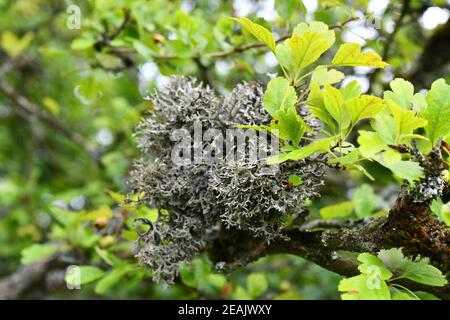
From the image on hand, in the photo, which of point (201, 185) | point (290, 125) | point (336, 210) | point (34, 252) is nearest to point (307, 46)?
point (290, 125)

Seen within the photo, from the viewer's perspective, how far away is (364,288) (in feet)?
3.00

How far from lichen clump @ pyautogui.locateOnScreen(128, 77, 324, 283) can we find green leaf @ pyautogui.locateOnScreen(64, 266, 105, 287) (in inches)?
14.6

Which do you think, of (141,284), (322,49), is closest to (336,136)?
(322,49)

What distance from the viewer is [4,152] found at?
3.83 meters

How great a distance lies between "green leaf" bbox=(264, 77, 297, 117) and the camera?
101 cm

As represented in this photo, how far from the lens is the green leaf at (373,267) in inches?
37.8

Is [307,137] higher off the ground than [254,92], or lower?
lower

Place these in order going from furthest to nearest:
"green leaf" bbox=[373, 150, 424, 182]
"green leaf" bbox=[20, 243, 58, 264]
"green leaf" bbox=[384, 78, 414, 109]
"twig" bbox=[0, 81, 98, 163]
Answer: "twig" bbox=[0, 81, 98, 163] < "green leaf" bbox=[20, 243, 58, 264] < "green leaf" bbox=[384, 78, 414, 109] < "green leaf" bbox=[373, 150, 424, 182]

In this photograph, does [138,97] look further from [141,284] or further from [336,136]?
[336,136]

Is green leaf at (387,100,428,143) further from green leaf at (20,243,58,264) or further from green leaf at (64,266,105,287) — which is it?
green leaf at (20,243,58,264)

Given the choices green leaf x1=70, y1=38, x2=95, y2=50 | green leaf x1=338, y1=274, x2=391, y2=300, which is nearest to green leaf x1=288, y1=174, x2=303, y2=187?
green leaf x1=338, y1=274, x2=391, y2=300

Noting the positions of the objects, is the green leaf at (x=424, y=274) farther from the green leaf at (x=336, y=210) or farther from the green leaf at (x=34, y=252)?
the green leaf at (x=34, y=252)

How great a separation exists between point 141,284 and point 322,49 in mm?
2212

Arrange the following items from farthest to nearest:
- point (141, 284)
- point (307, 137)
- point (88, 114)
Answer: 1. point (88, 114)
2. point (141, 284)
3. point (307, 137)
